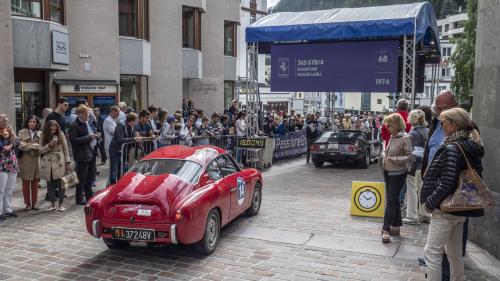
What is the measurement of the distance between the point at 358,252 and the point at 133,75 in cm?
1549

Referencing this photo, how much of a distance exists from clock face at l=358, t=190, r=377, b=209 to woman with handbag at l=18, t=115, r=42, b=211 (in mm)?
6119

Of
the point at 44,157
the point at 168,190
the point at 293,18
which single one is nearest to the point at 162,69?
the point at 293,18

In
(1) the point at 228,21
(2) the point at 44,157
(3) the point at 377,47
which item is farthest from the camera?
(1) the point at 228,21

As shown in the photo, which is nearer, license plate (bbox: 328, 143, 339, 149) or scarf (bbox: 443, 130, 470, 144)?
scarf (bbox: 443, 130, 470, 144)

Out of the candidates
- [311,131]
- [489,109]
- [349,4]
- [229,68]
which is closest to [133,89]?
[311,131]

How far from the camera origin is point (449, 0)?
61.5 m

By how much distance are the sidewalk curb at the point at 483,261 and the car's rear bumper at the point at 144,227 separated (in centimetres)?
395

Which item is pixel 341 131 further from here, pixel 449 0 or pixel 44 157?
pixel 449 0

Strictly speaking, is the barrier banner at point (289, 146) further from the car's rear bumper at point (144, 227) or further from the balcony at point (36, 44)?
the car's rear bumper at point (144, 227)

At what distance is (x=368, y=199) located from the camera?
9109 mm

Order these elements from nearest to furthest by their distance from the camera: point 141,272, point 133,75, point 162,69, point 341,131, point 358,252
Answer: point 141,272, point 358,252, point 341,131, point 133,75, point 162,69

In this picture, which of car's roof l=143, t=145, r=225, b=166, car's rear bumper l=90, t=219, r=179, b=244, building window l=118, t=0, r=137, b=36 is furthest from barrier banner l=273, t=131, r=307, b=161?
car's rear bumper l=90, t=219, r=179, b=244

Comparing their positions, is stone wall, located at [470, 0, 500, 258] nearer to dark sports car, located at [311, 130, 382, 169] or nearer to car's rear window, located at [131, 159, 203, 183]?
car's rear window, located at [131, 159, 203, 183]

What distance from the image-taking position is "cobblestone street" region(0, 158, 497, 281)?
6.14m
